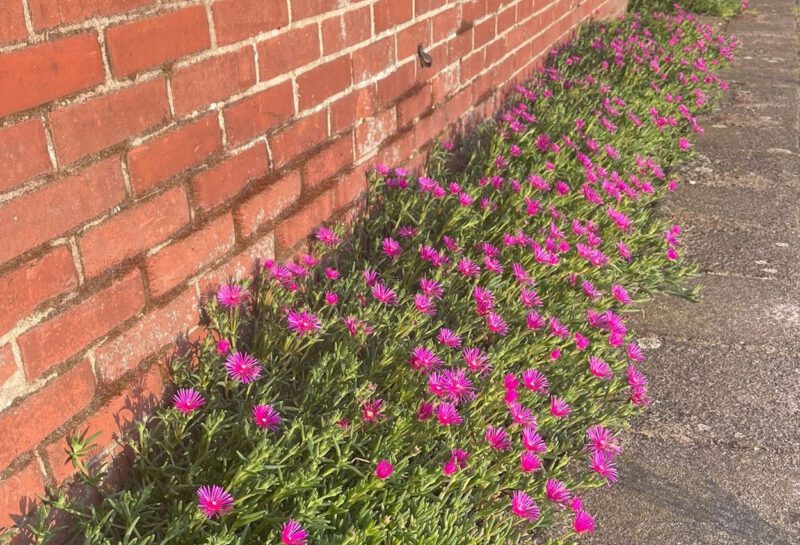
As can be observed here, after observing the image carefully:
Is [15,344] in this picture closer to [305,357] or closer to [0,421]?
[0,421]

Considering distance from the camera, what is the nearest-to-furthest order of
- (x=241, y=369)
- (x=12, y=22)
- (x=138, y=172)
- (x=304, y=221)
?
(x=12, y=22) < (x=138, y=172) < (x=241, y=369) < (x=304, y=221)

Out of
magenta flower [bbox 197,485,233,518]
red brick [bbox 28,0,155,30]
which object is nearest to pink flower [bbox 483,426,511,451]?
magenta flower [bbox 197,485,233,518]

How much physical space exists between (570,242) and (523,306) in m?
0.56

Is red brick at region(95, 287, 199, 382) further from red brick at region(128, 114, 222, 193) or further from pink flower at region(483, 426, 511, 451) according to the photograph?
pink flower at region(483, 426, 511, 451)

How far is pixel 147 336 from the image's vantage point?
1737 millimetres

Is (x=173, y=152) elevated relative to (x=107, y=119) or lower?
lower

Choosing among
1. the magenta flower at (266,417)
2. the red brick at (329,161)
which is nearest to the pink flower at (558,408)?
the magenta flower at (266,417)

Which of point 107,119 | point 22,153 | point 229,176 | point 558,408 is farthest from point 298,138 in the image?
point 558,408

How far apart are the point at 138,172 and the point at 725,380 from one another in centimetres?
200

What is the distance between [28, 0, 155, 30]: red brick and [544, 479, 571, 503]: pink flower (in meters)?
1.41

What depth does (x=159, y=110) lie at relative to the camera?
1668 mm

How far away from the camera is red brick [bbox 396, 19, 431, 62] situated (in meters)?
2.72

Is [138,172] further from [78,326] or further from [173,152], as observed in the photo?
[78,326]

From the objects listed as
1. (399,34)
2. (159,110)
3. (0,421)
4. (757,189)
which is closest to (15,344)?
(0,421)
